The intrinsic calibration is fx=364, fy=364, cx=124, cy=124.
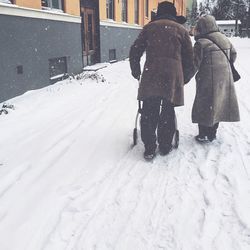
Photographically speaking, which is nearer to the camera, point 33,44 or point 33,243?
point 33,243

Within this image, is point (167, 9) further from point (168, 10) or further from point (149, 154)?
point (149, 154)

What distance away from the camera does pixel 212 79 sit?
4863mm

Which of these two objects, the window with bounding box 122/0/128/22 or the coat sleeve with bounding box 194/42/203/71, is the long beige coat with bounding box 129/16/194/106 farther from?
the window with bounding box 122/0/128/22

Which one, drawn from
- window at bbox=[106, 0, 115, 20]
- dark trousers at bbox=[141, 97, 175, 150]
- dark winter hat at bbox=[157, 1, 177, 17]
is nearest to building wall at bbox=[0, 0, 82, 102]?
dark trousers at bbox=[141, 97, 175, 150]

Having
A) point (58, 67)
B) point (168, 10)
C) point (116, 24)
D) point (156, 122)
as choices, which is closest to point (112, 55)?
point (116, 24)

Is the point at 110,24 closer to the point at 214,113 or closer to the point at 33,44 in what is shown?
the point at 33,44

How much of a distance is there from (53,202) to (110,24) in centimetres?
1376

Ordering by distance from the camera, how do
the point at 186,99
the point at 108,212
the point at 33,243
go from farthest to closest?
the point at 186,99, the point at 108,212, the point at 33,243

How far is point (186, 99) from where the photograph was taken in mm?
8500

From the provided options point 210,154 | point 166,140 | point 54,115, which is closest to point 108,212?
point 166,140

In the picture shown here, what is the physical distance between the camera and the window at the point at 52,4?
1003cm

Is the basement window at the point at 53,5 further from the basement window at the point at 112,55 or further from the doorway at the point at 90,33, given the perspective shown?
the basement window at the point at 112,55

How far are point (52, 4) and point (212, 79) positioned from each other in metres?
7.18

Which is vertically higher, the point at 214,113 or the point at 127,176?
the point at 214,113
